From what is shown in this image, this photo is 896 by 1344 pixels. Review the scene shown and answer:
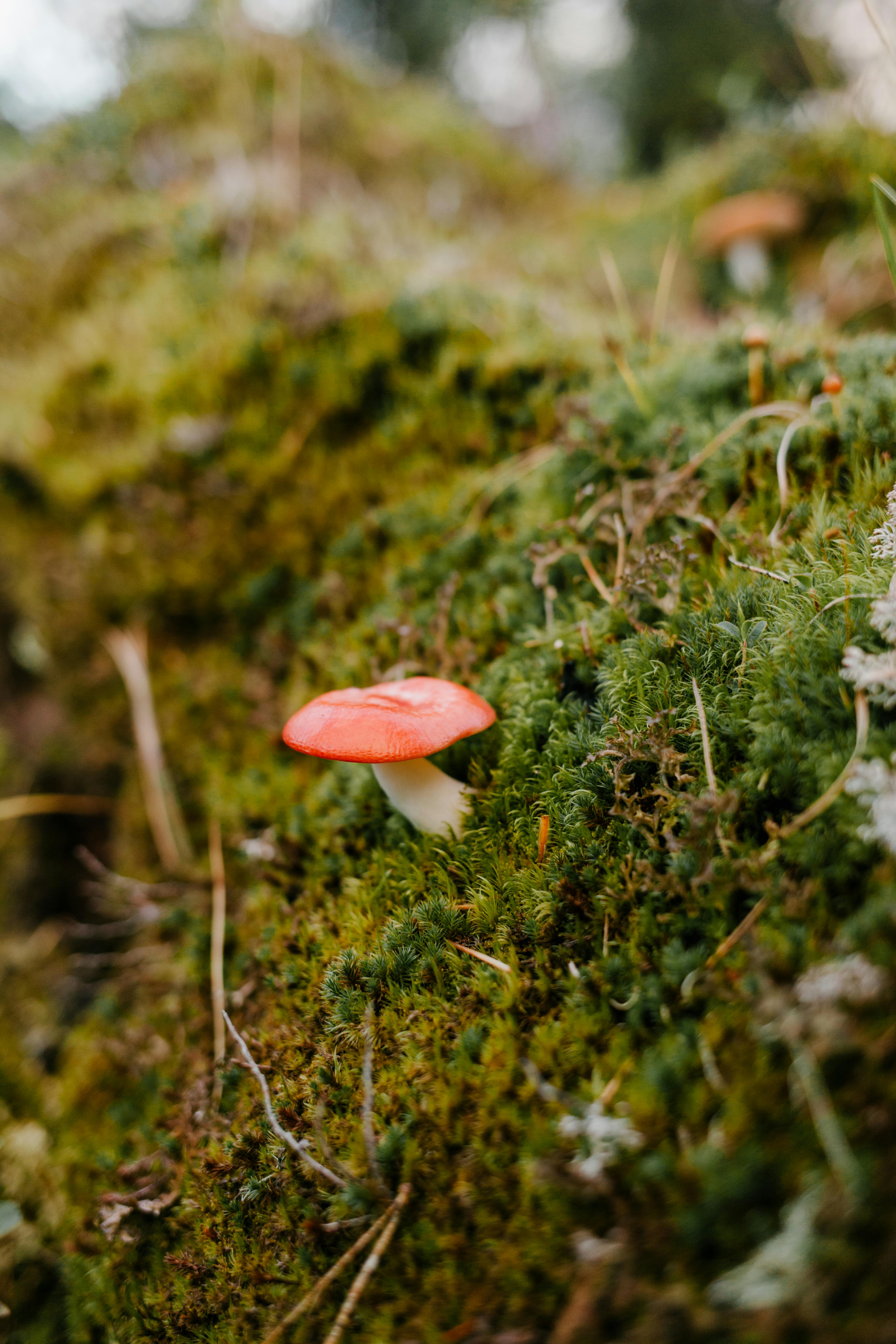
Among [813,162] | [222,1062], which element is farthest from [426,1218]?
[813,162]

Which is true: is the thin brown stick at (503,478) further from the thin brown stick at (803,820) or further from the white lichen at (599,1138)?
the white lichen at (599,1138)

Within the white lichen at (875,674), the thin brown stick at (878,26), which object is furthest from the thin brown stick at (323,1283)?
the thin brown stick at (878,26)

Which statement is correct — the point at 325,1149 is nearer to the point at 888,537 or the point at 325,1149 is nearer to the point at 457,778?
the point at 457,778

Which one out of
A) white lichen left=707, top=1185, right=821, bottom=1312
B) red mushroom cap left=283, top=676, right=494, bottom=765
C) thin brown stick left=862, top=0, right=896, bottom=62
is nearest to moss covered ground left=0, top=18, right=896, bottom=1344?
white lichen left=707, top=1185, right=821, bottom=1312

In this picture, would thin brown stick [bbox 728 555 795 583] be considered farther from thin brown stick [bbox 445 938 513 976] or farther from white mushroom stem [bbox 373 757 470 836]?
thin brown stick [bbox 445 938 513 976]

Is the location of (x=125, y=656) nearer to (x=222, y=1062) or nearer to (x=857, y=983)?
(x=222, y=1062)

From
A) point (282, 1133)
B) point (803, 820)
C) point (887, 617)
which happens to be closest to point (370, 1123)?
point (282, 1133)
